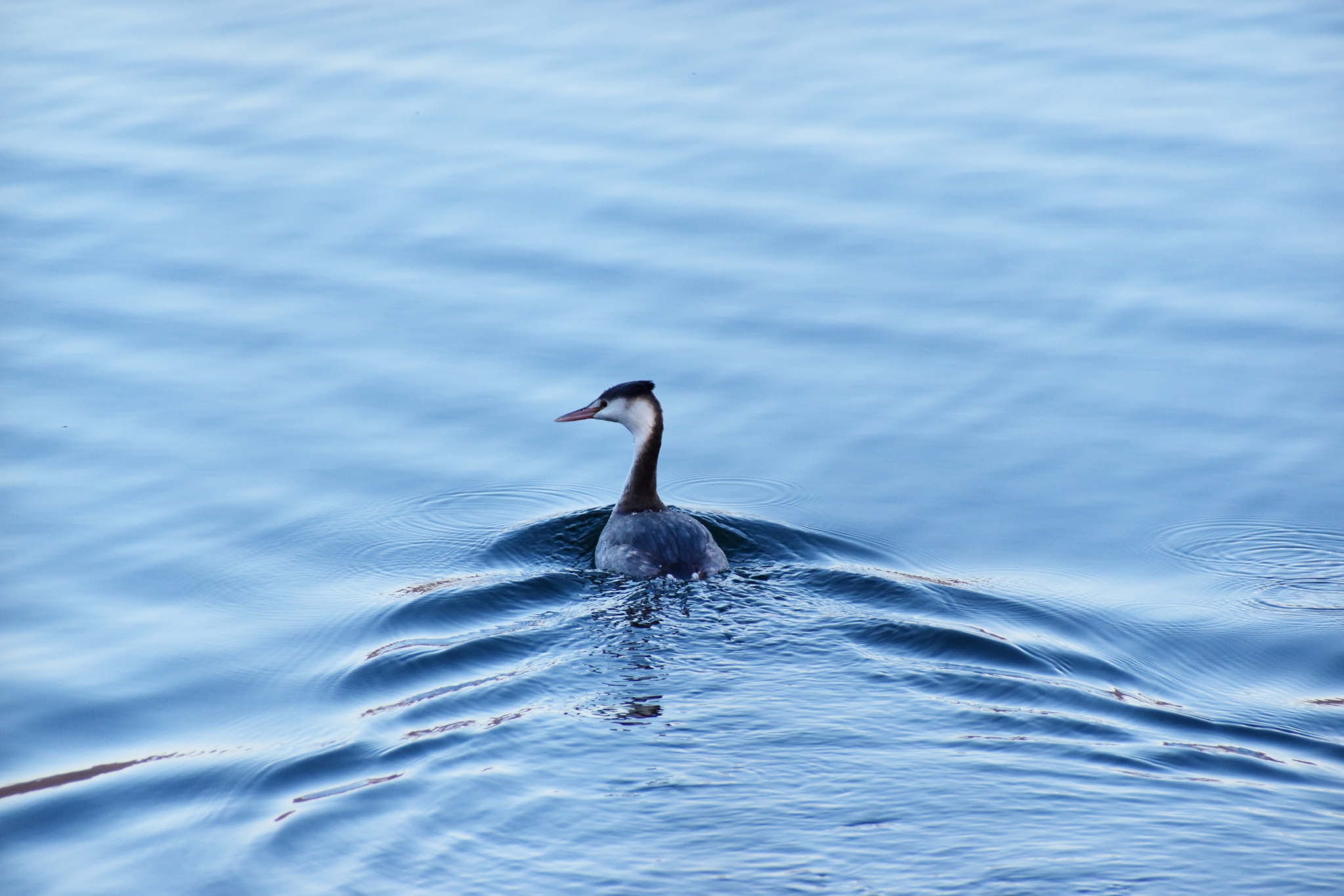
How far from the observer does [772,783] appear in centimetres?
762

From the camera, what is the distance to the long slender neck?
10664 millimetres

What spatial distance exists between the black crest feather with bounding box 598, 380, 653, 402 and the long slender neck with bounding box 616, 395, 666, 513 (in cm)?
6

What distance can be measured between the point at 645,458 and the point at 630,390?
1.50 feet

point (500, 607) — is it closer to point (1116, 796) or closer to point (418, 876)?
point (418, 876)

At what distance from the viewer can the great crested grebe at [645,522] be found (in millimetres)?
10039

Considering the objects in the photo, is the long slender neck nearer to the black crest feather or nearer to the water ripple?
the black crest feather

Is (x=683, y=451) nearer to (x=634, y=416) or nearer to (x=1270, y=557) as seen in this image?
(x=634, y=416)

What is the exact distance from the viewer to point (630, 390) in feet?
35.2

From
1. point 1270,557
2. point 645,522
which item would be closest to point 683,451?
point 645,522

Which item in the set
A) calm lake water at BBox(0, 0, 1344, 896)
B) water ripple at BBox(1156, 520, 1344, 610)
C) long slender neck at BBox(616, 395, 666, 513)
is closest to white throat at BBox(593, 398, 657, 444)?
long slender neck at BBox(616, 395, 666, 513)

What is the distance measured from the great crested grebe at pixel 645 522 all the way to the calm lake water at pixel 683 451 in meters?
0.27

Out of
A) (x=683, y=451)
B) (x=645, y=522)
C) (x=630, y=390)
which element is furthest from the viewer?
(x=683, y=451)

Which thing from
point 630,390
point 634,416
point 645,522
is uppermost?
point 630,390

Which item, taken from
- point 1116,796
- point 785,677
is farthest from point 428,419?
point 1116,796
